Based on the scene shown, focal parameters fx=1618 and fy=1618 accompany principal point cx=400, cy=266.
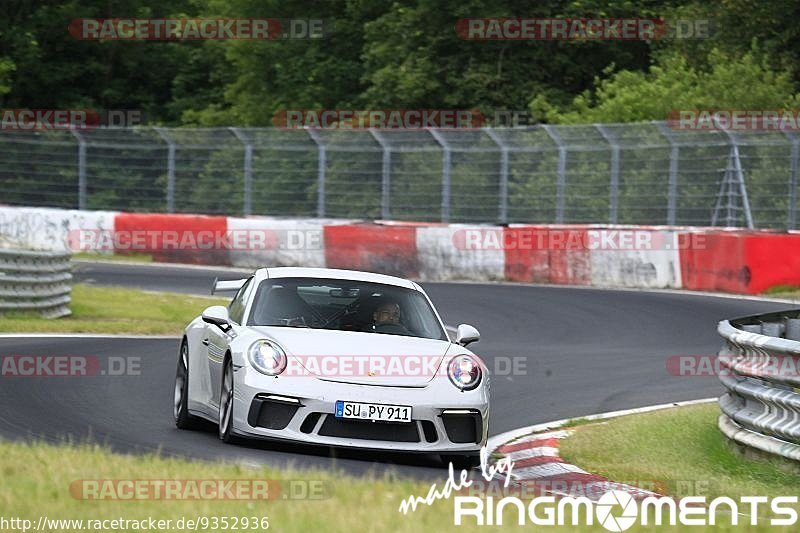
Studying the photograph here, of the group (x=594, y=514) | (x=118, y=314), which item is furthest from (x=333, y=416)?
(x=118, y=314)

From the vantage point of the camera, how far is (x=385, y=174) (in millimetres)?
29625

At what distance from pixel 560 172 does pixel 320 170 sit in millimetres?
5342

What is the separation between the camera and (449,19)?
4144 centimetres

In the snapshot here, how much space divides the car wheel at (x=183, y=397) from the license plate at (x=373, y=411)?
1767mm

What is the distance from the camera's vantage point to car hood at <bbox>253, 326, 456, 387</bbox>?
31.5ft

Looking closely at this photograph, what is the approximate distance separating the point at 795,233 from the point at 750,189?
180 cm

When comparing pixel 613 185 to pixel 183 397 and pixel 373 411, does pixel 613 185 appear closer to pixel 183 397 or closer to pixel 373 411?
pixel 183 397

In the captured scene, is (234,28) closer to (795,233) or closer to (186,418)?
(795,233)

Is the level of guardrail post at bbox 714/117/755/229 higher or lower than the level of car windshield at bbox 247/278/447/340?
higher

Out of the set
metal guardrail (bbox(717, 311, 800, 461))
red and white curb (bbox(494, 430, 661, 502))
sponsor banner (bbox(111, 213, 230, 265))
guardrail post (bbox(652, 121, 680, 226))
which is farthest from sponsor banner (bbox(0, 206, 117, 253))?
metal guardrail (bbox(717, 311, 800, 461))

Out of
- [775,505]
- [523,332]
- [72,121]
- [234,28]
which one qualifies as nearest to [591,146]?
[523,332]

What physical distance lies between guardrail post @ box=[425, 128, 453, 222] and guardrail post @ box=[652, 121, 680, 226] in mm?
4471

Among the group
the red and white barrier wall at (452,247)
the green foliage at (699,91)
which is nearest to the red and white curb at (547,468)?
the red and white barrier wall at (452,247)

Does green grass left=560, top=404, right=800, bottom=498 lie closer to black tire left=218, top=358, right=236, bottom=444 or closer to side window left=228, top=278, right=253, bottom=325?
black tire left=218, top=358, right=236, bottom=444
